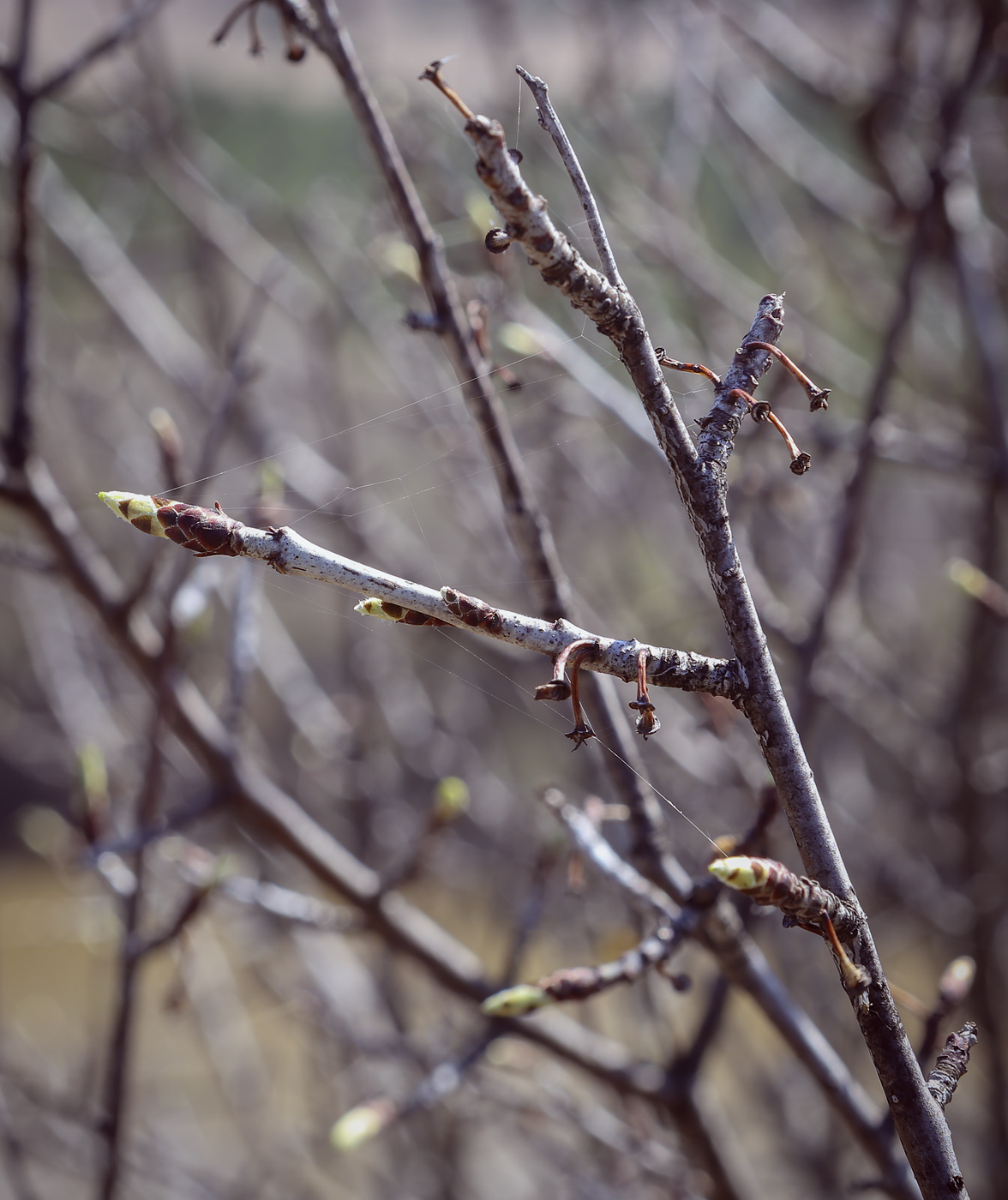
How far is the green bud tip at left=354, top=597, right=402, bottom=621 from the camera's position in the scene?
64cm

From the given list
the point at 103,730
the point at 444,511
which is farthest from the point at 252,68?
the point at 103,730

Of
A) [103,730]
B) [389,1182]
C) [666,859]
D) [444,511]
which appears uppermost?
[444,511]

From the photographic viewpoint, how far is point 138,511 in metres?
0.60

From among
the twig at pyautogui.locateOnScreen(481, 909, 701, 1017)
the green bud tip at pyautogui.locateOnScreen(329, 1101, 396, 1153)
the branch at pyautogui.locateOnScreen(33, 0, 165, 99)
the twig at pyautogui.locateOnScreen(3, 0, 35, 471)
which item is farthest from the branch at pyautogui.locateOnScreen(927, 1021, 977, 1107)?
the branch at pyautogui.locateOnScreen(33, 0, 165, 99)

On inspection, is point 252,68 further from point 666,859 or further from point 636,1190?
point 636,1190

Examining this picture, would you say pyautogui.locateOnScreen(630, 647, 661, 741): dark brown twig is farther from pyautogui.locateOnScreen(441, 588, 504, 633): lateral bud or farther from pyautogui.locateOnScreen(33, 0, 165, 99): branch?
pyautogui.locateOnScreen(33, 0, 165, 99): branch

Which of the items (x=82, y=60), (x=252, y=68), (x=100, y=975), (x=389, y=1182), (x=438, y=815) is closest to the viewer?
(x=82, y=60)

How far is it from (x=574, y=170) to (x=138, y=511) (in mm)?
387

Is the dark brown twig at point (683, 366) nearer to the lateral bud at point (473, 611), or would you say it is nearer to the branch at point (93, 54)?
the lateral bud at point (473, 611)

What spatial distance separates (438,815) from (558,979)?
496mm

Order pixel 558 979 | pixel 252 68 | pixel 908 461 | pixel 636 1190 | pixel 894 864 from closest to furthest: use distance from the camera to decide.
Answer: pixel 558 979 → pixel 908 461 → pixel 636 1190 → pixel 894 864 → pixel 252 68

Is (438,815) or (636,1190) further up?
(438,815)

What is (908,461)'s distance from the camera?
1.91 m

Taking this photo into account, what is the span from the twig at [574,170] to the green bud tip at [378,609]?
0.28 m
